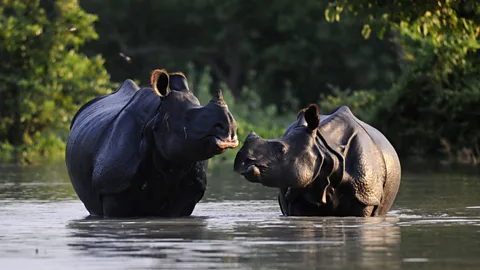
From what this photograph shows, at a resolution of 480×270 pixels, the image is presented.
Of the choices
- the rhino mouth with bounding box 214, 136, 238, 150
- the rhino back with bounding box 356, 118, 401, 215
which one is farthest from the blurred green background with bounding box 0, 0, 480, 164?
the rhino mouth with bounding box 214, 136, 238, 150

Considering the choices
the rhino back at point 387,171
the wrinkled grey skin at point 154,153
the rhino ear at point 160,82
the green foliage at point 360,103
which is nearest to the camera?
the wrinkled grey skin at point 154,153

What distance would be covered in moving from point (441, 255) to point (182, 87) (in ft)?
12.3

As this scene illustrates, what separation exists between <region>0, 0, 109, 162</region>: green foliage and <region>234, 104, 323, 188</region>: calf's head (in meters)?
17.4

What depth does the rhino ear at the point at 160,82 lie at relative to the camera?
458 inches

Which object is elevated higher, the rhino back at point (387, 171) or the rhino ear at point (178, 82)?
the rhino ear at point (178, 82)

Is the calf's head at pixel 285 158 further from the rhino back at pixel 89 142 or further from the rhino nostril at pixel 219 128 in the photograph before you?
the rhino back at pixel 89 142

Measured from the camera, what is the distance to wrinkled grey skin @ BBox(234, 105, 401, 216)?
11463 millimetres

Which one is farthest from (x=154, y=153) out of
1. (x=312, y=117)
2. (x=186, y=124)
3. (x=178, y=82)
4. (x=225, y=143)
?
(x=312, y=117)

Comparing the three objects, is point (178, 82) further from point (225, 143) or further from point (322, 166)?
point (322, 166)

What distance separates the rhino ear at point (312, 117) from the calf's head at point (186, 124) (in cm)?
72

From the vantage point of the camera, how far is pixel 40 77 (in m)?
29.6

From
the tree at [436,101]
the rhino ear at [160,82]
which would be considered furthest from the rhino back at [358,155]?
the tree at [436,101]

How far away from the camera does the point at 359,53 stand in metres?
56.1

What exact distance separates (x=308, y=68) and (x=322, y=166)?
46.1 metres
